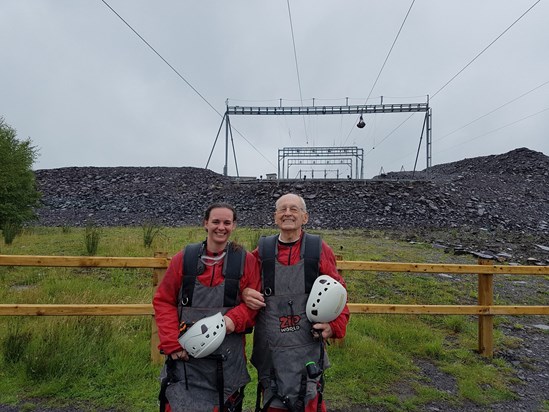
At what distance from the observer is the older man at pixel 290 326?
2398 millimetres

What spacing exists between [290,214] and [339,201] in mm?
21252

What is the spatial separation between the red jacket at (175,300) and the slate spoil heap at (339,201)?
1492 centimetres

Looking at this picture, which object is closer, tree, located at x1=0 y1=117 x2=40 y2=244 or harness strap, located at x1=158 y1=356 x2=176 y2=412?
harness strap, located at x1=158 y1=356 x2=176 y2=412

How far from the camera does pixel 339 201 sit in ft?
76.8

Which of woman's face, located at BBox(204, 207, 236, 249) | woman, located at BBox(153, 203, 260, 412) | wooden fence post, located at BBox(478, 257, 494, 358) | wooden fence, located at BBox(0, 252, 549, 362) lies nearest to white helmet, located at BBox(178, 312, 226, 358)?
woman, located at BBox(153, 203, 260, 412)

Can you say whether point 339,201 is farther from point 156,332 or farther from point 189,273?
point 189,273

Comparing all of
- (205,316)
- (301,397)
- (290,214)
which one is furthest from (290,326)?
(290,214)

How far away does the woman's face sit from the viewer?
2.50 metres

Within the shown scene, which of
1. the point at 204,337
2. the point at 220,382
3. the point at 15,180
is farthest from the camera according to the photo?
the point at 15,180

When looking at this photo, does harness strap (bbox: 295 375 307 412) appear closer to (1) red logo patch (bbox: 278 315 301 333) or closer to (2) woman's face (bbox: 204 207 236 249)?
(1) red logo patch (bbox: 278 315 301 333)

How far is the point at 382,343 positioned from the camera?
4770mm

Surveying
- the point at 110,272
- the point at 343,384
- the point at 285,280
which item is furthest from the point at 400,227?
the point at 285,280

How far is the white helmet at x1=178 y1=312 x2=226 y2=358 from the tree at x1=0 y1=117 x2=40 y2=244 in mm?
17037

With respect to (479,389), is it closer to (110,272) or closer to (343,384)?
(343,384)
